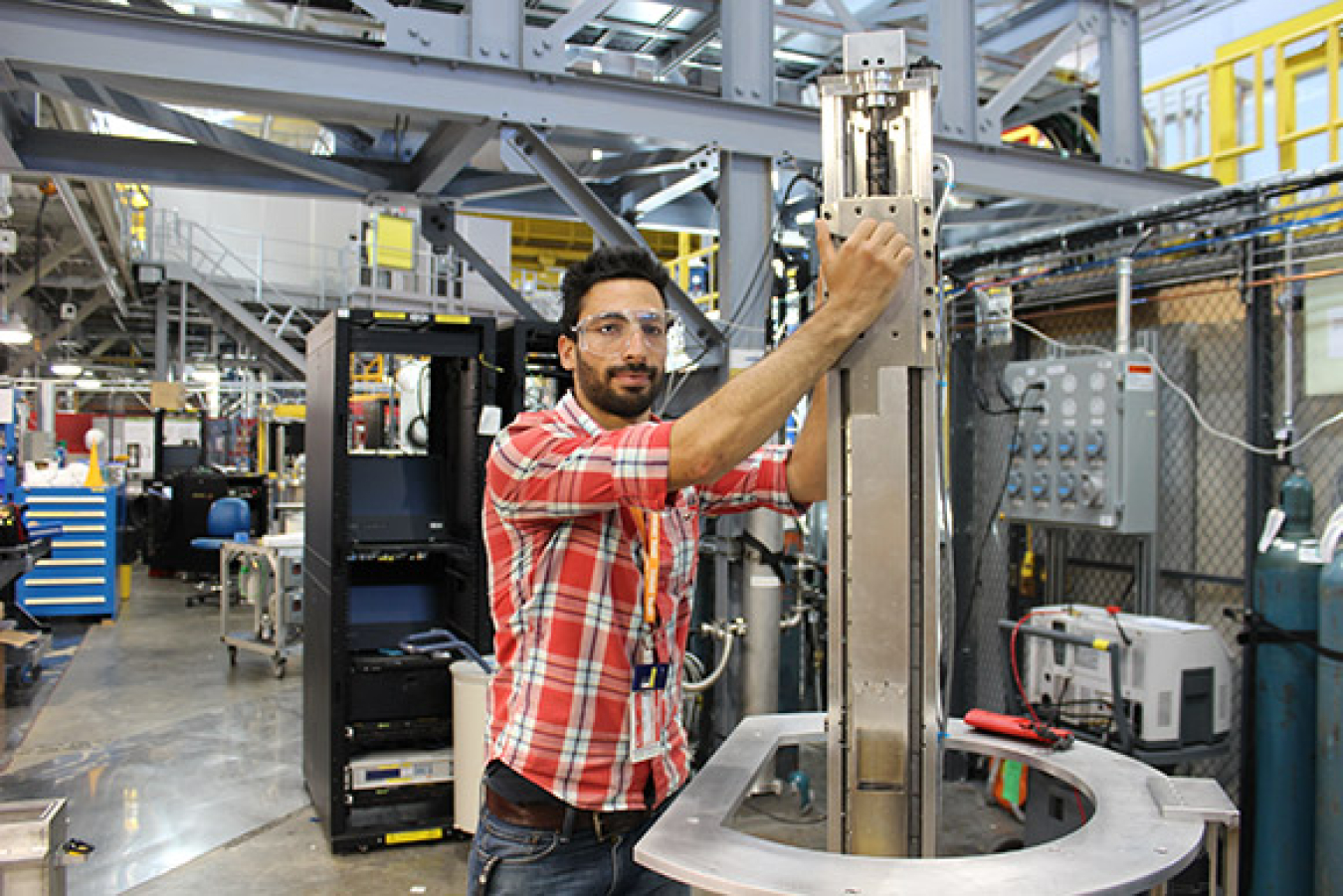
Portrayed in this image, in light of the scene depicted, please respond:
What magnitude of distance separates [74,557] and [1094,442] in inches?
356

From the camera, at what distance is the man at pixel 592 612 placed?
5.18ft

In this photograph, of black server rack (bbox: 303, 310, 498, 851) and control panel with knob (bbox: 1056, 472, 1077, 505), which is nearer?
black server rack (bbox: 303, 310, 498, 851)

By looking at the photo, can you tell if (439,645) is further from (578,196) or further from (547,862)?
(547,862)

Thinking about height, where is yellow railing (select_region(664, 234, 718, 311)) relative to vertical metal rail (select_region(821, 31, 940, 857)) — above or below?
above

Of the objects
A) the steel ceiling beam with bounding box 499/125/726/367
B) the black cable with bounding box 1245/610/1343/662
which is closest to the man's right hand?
the steel ceiling beam with bounding box 499/125/726/367

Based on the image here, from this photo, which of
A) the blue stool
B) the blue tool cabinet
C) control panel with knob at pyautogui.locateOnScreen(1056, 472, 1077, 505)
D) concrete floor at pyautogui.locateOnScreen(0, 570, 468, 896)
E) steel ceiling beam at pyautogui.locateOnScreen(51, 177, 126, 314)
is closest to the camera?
concrete floor at pyautogui.locateOnScreen(0, 570, 468, 896)

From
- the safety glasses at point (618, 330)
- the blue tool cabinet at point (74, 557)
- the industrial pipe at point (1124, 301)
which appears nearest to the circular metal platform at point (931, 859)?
the safety glasses at point (618, 330)

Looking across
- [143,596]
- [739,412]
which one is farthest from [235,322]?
[739,412]

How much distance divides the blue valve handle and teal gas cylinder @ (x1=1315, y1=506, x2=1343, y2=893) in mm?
3170

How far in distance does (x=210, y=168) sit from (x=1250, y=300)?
4908mm

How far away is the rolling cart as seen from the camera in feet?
24.6

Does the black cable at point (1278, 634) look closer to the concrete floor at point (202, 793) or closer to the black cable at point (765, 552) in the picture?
the concrete floor at point (202, 793)

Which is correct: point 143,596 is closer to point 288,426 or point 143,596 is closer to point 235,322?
point 288,426

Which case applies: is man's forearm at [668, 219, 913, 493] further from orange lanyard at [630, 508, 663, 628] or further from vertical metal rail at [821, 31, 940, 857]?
orange lanyard at [630, 508, 663, 628]
